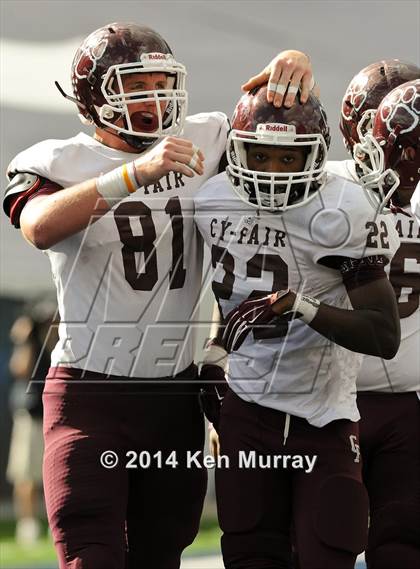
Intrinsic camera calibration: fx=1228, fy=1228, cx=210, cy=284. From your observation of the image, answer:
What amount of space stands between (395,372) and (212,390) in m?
0.47

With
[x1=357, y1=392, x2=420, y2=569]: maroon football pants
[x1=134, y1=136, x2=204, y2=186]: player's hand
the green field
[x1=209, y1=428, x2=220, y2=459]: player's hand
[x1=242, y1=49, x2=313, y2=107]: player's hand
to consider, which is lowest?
the green field

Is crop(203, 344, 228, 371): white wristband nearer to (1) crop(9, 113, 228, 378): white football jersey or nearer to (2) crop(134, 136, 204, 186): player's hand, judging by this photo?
(1) crop(9, 113, 228, 378): white football jersey

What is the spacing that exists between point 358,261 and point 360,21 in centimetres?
315

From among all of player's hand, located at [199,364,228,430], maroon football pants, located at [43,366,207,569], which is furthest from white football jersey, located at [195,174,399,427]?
maroon football pants, located at [43,366,207,569]

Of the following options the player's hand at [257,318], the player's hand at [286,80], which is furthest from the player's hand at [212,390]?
the player's hand at [286,80]

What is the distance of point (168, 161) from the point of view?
230cm

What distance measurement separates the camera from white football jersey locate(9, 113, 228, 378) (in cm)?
257

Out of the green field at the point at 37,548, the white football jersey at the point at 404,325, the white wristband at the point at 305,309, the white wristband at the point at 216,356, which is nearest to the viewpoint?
the white wristband at the point at 305,309

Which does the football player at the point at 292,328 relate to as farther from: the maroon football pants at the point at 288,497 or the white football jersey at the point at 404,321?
the white football jersey at the point at 404,321

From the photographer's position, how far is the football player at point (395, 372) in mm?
2586

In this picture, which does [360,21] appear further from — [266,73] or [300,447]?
[300,447]

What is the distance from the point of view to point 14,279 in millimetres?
5078

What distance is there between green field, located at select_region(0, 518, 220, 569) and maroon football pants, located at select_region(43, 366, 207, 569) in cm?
221

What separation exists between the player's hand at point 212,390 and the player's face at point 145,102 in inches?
20.7
